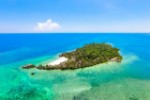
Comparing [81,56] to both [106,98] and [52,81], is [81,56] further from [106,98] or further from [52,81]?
[106,98]

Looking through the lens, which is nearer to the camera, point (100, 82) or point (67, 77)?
point (100, 82)

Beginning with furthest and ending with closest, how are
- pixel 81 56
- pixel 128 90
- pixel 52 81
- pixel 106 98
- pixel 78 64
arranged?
pixel 81 56 → pixel 78 64 → pixel 52 81 → pixel 128 90 → pixel 106 98

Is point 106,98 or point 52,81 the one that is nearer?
point 106,98

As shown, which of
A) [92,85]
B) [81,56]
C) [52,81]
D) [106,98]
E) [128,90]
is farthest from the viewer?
[81,56]

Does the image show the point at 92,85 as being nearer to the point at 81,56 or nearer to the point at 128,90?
the point at 128,90

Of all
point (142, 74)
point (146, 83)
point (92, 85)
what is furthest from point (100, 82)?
point (142, 74)

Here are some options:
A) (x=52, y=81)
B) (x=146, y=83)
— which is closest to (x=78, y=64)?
(x=52, y=81)

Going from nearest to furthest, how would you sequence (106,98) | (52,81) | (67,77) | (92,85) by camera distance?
(106,98) < (92,85) < (52,81) < (67,77)

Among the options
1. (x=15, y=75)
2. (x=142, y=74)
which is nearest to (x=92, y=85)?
(x=142, y=74)

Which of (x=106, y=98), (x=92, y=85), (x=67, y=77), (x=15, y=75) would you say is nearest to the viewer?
(x=106, y=98)
